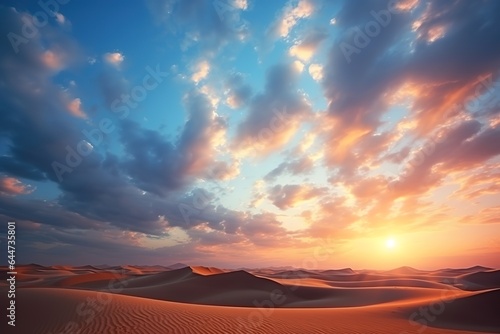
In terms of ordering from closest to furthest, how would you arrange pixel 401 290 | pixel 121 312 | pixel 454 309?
pixel 121 312
pixel 454 309
pixel 401 290

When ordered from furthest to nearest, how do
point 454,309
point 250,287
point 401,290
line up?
point 250,287
point 401,290
point 454,309

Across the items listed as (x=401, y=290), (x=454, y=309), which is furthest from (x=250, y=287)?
(x=454, y=309)

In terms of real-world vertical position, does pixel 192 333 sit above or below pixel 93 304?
below

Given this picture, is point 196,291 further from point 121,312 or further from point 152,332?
point 152,332

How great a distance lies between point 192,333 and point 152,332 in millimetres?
1234

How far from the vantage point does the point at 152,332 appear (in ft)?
30.0

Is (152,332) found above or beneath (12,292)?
beneath

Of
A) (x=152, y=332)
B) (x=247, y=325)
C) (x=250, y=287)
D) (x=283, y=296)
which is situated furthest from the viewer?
(x=250, y=287)

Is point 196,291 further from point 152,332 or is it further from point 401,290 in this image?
point 152,332

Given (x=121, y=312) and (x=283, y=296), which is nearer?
(x=121, y=312)

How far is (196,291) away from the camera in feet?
97.2

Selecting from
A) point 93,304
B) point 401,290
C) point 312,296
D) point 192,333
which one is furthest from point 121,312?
point 401,290

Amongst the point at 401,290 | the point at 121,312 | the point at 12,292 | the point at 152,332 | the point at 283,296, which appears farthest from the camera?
the point at 283,296

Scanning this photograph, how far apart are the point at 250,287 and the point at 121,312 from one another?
21518 mm
